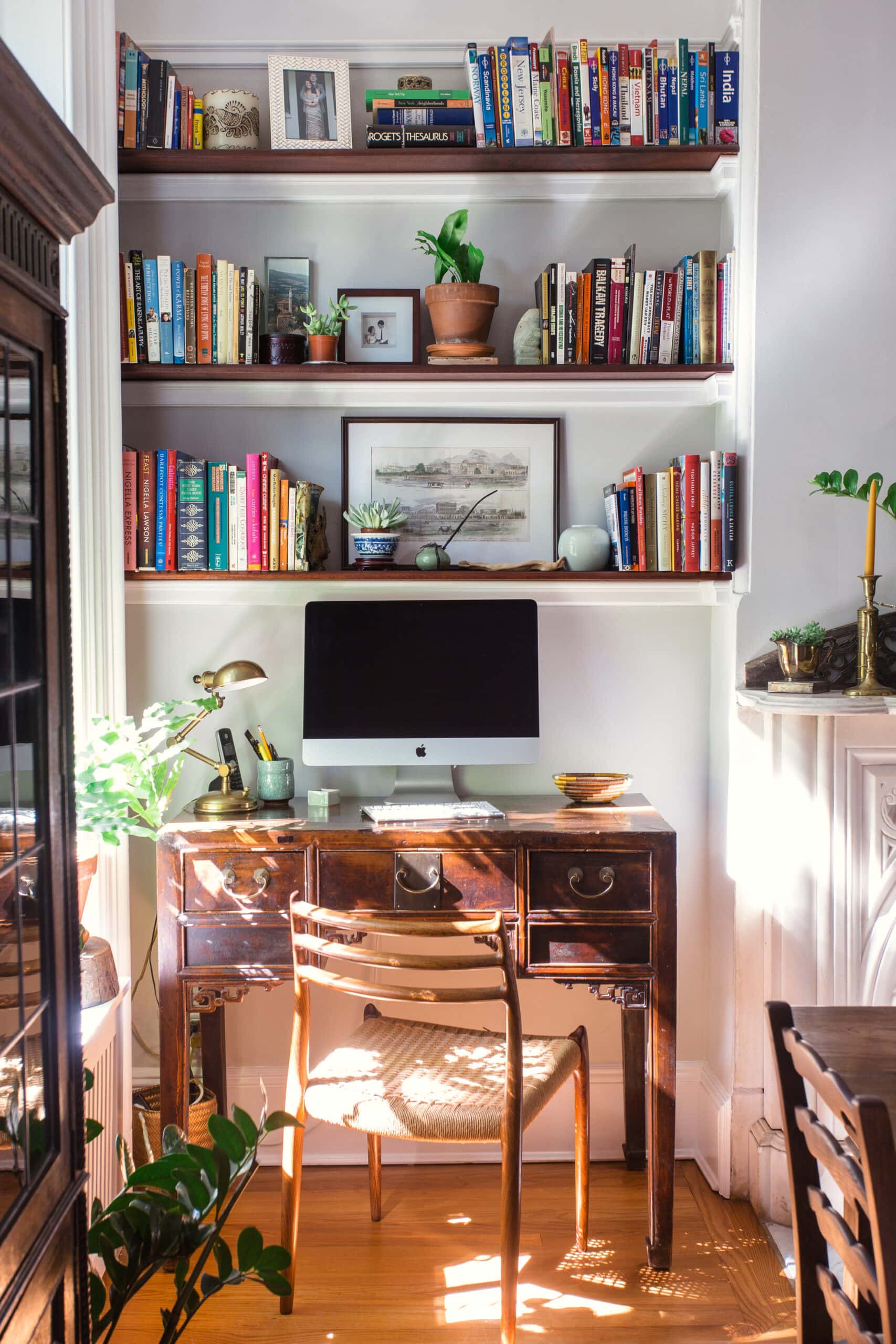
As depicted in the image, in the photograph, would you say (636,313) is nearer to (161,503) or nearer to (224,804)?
(161,503)

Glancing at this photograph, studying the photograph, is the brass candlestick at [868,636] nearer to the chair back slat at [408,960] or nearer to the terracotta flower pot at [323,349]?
the chair back slat at [408,960]

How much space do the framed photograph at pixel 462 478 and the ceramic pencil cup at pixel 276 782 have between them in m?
0.55

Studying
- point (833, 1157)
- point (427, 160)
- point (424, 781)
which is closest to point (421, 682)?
point (424, 781)

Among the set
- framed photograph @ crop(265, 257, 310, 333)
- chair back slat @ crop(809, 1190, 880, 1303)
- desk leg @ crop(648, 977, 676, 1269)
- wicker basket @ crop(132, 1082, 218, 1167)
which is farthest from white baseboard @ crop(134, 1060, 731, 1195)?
framed photograph @ crop(265, 257, 310, 333)

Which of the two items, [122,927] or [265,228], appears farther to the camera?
[265,228]

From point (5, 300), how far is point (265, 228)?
1.89 m

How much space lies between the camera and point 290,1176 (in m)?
2.19

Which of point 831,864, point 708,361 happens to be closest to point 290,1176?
point 831,864

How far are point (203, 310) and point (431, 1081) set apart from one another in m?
1.84

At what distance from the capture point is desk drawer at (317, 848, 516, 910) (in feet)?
7.83

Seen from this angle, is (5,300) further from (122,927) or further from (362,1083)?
(122,927)

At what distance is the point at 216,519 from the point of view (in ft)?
8.84

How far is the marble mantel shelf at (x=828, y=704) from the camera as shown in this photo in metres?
2.42

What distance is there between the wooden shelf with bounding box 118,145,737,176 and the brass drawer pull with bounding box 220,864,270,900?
1688mm
